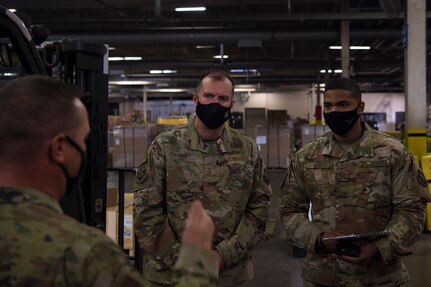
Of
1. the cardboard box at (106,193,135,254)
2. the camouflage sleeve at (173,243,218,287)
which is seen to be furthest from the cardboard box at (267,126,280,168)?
the camouflage sleeve at (173,243,218,287)

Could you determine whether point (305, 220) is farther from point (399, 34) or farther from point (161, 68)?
point (161, 68)

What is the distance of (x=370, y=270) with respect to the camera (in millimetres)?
2791

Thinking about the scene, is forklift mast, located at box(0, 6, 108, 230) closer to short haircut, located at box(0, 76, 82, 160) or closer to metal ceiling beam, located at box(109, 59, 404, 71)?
short haircut, located at box(0, 76, 82, 160)

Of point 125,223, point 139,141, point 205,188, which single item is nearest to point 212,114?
point 205,188

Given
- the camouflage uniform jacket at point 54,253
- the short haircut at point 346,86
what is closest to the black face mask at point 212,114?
the short haircut at point 346,86

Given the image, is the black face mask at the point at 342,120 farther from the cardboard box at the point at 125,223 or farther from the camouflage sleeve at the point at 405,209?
the cardboard box at the point at 125,223

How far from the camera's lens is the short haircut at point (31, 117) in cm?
129

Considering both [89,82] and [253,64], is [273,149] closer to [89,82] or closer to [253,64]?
[253,64]

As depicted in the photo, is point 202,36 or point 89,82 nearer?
point 89,82

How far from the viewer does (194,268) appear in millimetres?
1310

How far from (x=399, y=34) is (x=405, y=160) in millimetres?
13161

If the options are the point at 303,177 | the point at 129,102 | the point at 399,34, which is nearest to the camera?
the point at 303,177

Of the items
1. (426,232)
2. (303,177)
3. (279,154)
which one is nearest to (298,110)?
(279,154)

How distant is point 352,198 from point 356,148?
0.93ft
